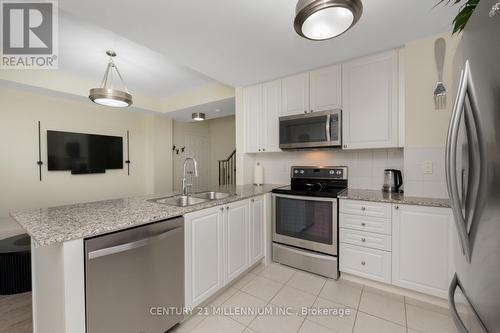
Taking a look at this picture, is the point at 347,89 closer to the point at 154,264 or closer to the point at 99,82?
the point at 154,264

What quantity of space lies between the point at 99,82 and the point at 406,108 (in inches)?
164

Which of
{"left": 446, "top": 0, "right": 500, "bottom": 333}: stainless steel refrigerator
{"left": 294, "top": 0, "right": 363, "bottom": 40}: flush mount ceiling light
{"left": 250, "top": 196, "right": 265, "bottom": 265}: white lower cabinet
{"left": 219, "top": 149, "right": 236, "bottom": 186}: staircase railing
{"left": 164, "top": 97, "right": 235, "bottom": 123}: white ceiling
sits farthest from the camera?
{"left": 219, "top": 149, "right": 236, "bottom": 186}: staircase railing

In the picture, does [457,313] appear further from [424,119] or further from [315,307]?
[424,119]

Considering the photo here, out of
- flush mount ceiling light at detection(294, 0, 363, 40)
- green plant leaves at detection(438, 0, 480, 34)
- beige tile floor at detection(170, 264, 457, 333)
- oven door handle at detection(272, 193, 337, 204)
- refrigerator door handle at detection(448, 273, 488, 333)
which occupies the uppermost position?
flush mount ceiling light at detection(294, 0, 363, 40)

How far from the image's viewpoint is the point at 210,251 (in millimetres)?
1756

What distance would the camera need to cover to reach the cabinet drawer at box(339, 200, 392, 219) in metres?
1.91

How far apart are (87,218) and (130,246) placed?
326 millimetres

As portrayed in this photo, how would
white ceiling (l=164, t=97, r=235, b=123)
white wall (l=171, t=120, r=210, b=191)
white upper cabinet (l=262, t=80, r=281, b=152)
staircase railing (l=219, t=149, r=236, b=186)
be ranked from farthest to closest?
white wall (l=171, t=120, r=210, b=191)
staircase railing (l=219, t=149, r=236, b=186)
white ceiling (l=164, t=97, r=235, b=123)
white upper cabinet (l=262, t=80, r=281, b=152)

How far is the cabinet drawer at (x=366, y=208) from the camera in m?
1.91

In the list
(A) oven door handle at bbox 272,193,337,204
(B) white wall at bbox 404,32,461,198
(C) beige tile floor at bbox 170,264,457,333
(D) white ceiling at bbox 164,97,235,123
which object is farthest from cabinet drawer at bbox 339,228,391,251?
(D) white ceiling at bbox 164,97,235,123

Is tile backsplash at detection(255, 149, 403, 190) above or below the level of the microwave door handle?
below

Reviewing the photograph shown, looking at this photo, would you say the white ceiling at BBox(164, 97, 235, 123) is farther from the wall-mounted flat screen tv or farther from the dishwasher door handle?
the dishwasher door handle

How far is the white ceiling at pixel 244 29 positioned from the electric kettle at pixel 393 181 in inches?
49.9

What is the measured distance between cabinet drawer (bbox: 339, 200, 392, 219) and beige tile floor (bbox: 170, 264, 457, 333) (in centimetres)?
73
